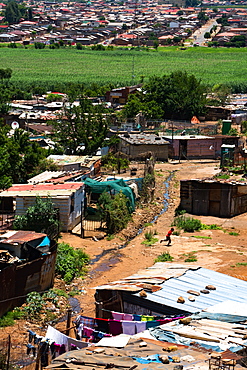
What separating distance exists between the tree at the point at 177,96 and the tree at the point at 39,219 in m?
29.3

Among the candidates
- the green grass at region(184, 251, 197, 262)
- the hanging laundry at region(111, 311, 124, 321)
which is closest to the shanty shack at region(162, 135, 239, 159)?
the green grass at region(184, 251, 197, 262)

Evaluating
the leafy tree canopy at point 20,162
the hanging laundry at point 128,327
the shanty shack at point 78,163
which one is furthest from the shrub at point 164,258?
the leafy tree canopy at point 20,162

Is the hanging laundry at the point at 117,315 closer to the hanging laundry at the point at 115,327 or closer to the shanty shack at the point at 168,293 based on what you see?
the shanty shack at the point at 168,293

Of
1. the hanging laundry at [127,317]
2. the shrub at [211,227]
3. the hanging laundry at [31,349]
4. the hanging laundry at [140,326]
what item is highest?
the hanging laundry at [140,326]

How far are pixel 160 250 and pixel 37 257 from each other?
565 cm

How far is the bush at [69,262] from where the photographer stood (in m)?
18.2

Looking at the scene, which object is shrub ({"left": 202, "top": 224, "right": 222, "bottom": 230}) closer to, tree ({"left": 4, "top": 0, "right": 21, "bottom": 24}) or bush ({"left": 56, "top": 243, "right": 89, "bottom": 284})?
bush ({"left": 56, "top": 243, "right": 89, "bottom": 284})

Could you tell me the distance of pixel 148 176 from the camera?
92.0 feet

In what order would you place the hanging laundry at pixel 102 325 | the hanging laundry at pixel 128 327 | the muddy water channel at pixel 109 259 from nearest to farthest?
1. the hanging laundry at pixel 128 327
2. the hanging laundry at pixel 102 325
3. the muddy water channel at pixel 109 259

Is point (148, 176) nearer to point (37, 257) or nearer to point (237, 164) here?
point (237, 164)

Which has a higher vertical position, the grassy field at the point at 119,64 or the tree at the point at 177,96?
the tree at the point at 177,96

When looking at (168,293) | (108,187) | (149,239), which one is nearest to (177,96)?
(108,187)

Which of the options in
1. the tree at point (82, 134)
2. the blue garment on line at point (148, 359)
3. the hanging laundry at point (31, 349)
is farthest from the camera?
the tree at point (82, 134)

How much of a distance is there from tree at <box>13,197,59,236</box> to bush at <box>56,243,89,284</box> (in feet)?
3.08
